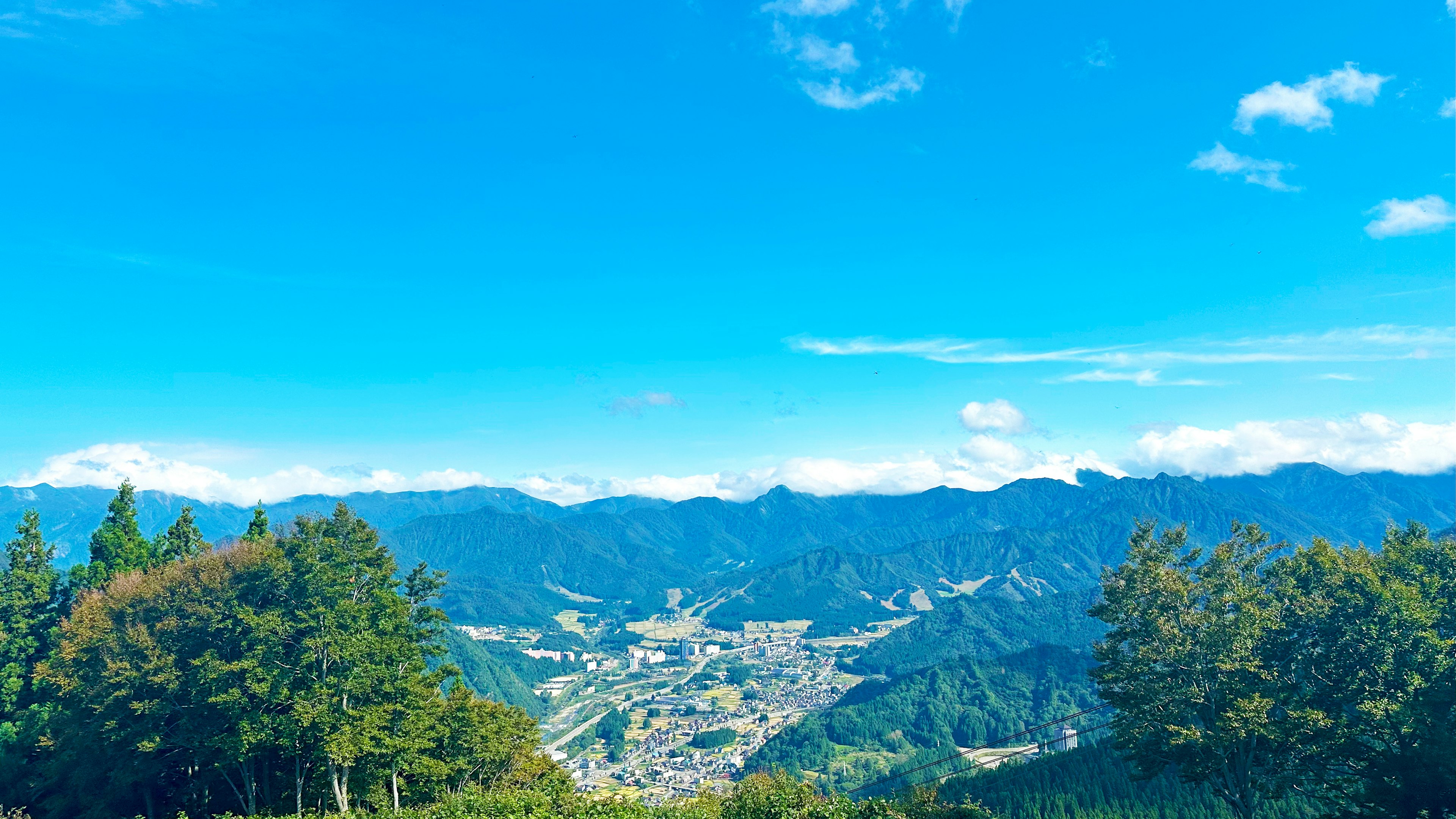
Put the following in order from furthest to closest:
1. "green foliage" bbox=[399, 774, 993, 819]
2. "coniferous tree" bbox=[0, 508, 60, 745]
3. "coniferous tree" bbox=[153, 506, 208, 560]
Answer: "coniferous tree" bbox=[153, 506, 208, 560] → "coniferous tree" bbox=[0, 508, 60, 745] → "green foliage" bbox=[399, 774, 993, 819]

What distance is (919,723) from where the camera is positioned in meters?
181

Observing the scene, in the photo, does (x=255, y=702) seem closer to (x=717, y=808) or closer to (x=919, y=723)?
(x=717, y=808)

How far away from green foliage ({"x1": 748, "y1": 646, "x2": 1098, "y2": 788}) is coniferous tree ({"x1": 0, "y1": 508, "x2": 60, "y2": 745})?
→ 4703 inches

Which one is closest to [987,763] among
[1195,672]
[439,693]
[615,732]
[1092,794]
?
[1092,794]

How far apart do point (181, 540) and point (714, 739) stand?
13918 cm

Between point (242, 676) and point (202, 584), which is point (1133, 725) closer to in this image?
point (242, 676)

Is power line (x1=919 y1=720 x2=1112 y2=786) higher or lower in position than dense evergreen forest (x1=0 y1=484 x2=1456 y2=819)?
lower

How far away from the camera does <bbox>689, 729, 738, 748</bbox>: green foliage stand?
6811 inches

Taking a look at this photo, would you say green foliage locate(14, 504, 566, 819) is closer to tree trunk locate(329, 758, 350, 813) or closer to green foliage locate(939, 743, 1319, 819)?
tree trunk locate(329, 758, 350, 813)

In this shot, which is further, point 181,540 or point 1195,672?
point 181,540

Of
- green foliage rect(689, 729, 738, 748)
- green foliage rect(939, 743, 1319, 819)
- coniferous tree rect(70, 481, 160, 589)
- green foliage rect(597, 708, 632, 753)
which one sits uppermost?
coniferous tree rect(70, 481, 160, 589)

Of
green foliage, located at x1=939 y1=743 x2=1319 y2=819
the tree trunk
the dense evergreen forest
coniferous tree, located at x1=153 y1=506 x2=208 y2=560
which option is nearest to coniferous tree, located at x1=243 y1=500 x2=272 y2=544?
coniferous tree, located at x1=153 y1=506 x2=208 y2=560

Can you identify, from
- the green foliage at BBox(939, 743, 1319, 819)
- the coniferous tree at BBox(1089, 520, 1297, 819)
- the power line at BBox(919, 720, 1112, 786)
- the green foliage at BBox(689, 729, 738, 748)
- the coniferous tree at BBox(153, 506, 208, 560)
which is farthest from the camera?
the green foliage at BBox(689, 729, 738, 748)

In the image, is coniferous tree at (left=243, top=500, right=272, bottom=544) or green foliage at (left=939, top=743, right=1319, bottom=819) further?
green foliage at (left=939, top=743, right=1319, bottom=819)
